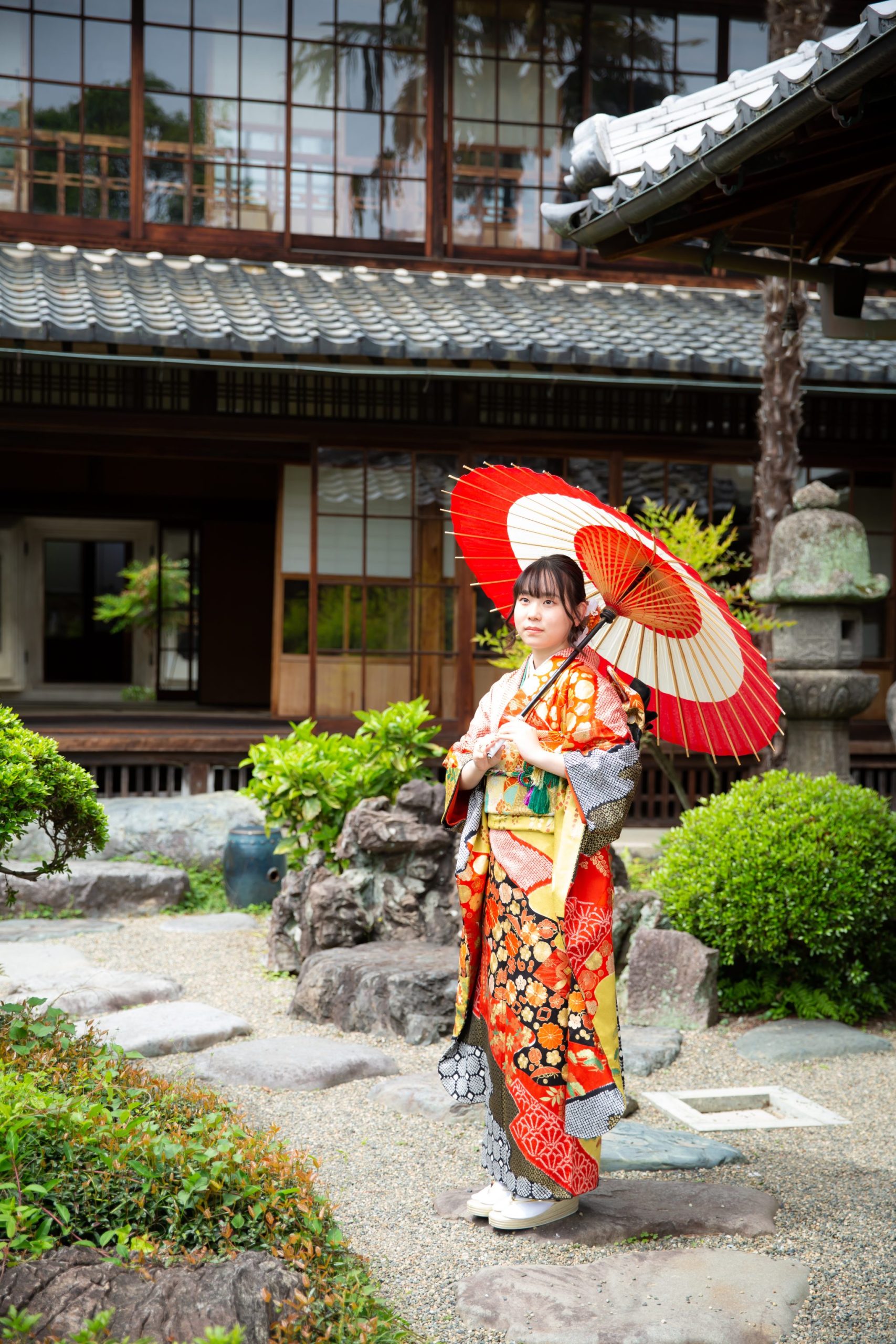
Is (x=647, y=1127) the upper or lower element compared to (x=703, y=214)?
lower

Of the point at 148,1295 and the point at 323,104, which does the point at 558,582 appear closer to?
the point at 148,1295

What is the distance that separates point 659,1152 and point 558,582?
1969 millimetres

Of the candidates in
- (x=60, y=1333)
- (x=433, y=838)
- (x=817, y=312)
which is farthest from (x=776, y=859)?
(x=817, y=312)

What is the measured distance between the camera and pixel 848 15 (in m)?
11.6

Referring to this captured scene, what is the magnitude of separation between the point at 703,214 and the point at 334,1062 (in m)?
3.52

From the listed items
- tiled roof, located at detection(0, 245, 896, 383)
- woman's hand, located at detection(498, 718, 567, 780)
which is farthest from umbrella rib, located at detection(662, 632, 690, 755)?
tiled roof, located at detection(0, 245, 896, 383)

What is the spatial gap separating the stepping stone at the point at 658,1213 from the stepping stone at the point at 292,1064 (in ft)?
3.90

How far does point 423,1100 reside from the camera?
14.5 feet

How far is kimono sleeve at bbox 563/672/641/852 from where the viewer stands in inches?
127

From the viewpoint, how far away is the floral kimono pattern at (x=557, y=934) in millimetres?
3275

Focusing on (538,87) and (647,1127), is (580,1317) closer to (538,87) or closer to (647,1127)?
(647,1127)

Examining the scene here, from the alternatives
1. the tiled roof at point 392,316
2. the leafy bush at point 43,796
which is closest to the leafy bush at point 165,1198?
the leafy bush at point 43,796

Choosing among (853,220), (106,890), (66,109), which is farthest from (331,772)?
(66,109)

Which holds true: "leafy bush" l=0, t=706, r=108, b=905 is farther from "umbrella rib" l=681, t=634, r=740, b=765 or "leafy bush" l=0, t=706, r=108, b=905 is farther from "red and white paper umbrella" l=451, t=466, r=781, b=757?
"umbrella rib" l=681, t=634, r=740, b=765
